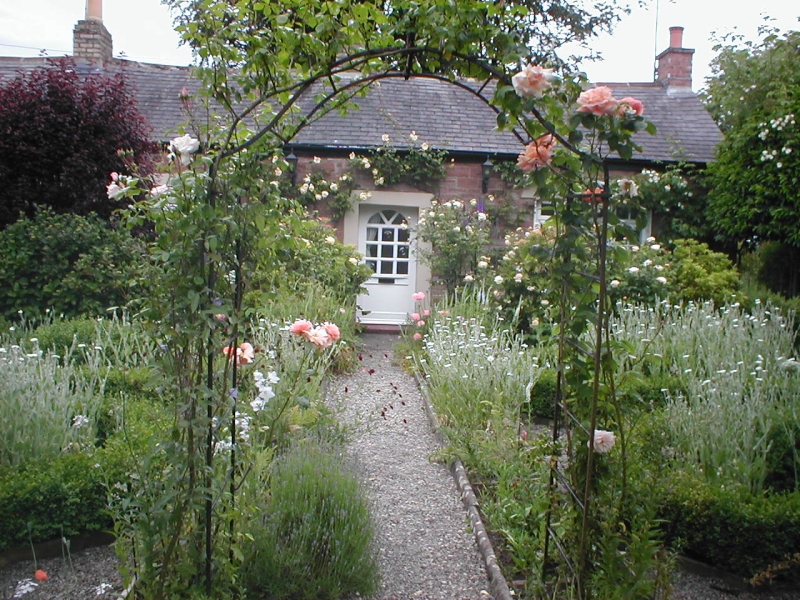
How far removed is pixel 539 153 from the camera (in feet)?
8.18

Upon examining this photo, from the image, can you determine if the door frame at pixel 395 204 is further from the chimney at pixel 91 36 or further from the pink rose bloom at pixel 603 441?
the pink rose bloom at pixel 603 441

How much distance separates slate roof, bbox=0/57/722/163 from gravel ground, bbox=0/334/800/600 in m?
6.71

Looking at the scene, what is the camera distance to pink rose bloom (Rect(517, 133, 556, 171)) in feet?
8.20

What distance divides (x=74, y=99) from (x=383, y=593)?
6868 mm

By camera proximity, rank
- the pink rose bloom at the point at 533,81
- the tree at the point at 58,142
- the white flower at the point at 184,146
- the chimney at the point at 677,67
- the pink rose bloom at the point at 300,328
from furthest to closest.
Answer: the chimney at the point at 677,67 < the tree at the point at 58,142 < the pink rose bloom at the point at 300,328 < the white flower at the point at 184,146 < the pink rose bloom at the point at 533,81

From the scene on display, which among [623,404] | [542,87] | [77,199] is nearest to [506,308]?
[77,199]

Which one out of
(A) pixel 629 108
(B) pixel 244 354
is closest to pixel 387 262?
(B) pixel 244 354

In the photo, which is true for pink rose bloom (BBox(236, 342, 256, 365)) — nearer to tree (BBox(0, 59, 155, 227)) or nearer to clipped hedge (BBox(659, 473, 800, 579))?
clipped hedge (BBox(659, 473, 800, 579))

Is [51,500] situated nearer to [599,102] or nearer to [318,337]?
[318,337]

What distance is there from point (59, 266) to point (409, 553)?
5.06 meters

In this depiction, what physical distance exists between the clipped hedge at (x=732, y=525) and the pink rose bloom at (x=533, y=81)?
168cm

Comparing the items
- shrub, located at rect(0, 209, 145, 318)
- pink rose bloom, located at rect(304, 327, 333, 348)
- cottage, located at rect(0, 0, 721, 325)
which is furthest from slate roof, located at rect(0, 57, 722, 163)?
pink rose bloom, located at rect(304, 327, 333, 348)

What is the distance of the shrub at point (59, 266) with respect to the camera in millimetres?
6855

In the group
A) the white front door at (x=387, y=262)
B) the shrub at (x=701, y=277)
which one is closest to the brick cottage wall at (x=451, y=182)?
the white front door at (x=387, y=262)
